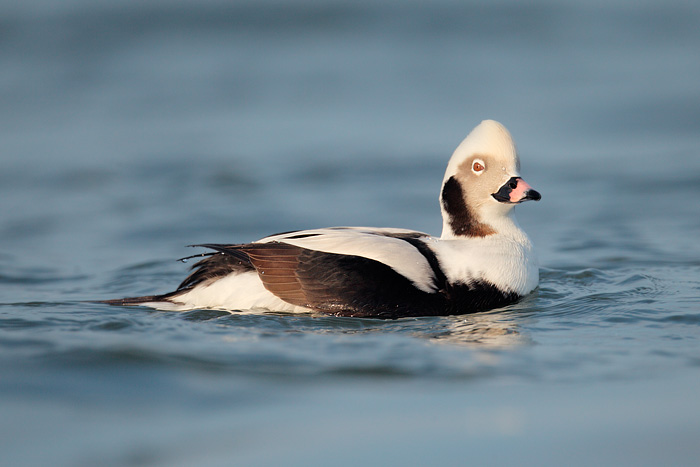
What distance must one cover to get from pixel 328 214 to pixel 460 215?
300cm

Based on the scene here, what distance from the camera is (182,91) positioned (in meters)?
12.7

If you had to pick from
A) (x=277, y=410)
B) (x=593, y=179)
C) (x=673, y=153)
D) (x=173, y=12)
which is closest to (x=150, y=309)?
(x=277, y=410)

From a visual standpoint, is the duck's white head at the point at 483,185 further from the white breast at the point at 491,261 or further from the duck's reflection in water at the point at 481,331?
the duck's reflection in water at the point at 481,331

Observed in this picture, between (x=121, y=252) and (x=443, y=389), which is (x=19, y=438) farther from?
(x=121, y=252)

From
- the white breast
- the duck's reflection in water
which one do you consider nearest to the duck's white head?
the white breast

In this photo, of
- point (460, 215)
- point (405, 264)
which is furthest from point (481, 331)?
point (460, 215)

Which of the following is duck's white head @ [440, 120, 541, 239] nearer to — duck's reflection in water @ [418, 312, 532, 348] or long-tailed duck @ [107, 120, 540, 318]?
long-tailed duck @ [107, 120, 540, 318]

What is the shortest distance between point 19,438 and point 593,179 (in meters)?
7.34

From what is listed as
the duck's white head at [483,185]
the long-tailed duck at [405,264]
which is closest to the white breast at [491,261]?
the long-tailed duck at [405,264]

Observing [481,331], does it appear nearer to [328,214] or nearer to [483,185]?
[483,185]

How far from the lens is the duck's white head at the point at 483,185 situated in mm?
5898

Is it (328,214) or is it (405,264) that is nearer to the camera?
(405,264)

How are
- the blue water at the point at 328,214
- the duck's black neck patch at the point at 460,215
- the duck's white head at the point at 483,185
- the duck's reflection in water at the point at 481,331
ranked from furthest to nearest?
1. the duck's black neck patch at the point at 460,215
2. the duck's white head at the point at 483,185
3. the duck's reflection in water at the point at 481,331
4. the blue water at the point at 328,214

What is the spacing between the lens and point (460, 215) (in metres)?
6.08
